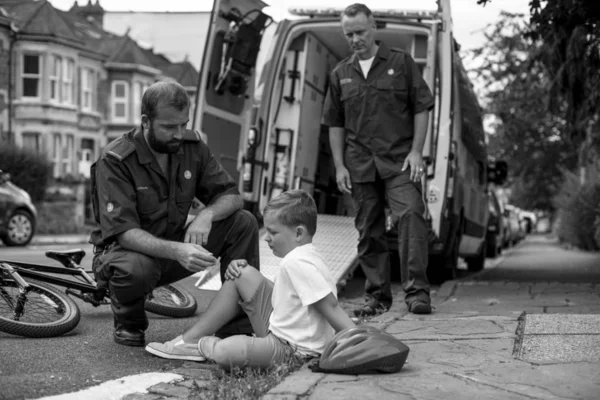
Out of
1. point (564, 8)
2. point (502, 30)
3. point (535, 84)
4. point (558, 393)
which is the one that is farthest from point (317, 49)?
point (502, 30)

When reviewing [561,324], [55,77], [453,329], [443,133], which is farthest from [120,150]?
[55,77]

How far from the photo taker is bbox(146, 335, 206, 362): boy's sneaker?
15.3 feet

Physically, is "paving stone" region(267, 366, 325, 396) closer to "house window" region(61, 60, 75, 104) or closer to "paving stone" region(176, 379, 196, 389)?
"paving stone" region(176, 379, 196, 389)

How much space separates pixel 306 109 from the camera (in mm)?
9820

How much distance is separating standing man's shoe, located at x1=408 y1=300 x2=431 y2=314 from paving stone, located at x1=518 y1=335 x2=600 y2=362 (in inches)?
51.6

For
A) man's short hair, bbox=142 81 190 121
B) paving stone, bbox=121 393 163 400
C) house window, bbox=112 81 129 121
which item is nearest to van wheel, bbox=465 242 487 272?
man's short hair, bbox=142 81 190 121

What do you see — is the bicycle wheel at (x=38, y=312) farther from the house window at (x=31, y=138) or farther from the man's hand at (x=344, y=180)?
the house window at (x=31, y=138)

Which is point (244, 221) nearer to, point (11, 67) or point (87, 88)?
point (11, 67)

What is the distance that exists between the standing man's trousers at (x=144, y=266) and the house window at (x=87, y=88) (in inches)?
1558

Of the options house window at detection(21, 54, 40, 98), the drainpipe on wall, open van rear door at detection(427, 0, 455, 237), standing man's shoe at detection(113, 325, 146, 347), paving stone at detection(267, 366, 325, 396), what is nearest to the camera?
paving stone at detection(267, 366, 325, 396)

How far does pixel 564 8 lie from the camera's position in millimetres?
9672

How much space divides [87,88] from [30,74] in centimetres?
Result: 442

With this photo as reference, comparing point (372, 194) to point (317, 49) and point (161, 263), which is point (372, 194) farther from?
point (317, 49)

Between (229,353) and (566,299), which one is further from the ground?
(229,353)
